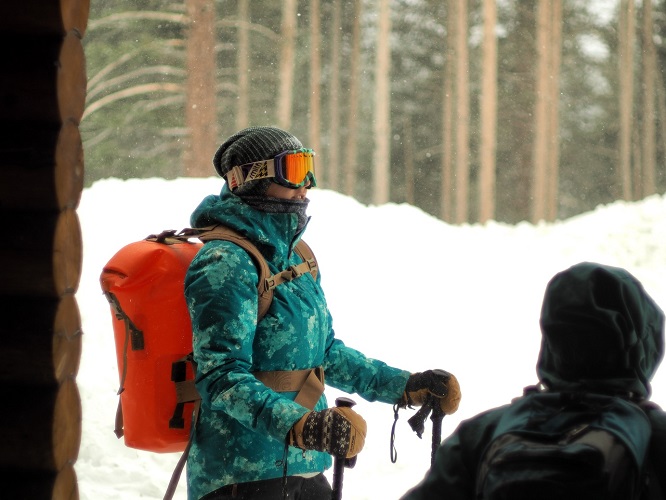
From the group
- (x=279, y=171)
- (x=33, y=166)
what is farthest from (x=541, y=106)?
(x=33, y=166)

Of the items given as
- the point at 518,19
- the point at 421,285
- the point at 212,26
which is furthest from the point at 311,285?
the point at 518,19

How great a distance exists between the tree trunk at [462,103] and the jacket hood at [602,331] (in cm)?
2616

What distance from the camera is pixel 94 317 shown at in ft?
30.6

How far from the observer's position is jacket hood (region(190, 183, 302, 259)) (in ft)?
10.2

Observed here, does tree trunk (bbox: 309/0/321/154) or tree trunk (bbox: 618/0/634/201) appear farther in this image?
tree trunk (bbox: 618/0/634/201)

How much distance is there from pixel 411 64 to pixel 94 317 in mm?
28371

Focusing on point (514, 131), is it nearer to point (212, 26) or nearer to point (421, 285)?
point (212, 26)

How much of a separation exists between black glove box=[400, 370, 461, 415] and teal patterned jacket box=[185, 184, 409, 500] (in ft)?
1.19

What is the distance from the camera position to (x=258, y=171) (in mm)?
3230

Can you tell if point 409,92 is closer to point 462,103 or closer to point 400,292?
point 462,103

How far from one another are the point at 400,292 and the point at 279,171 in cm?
784

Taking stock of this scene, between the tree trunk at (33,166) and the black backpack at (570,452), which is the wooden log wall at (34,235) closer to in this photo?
the tree trunk at (33,166)

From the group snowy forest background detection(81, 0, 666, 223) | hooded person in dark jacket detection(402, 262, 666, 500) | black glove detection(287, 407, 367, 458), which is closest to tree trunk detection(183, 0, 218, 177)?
snowy forest background detection(81, 0, 666, 223)

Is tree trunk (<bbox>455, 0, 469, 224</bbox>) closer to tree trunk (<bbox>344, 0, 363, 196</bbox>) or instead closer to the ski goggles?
tree trunk (<bbox>344, 0, 363, 196</bbox>)
